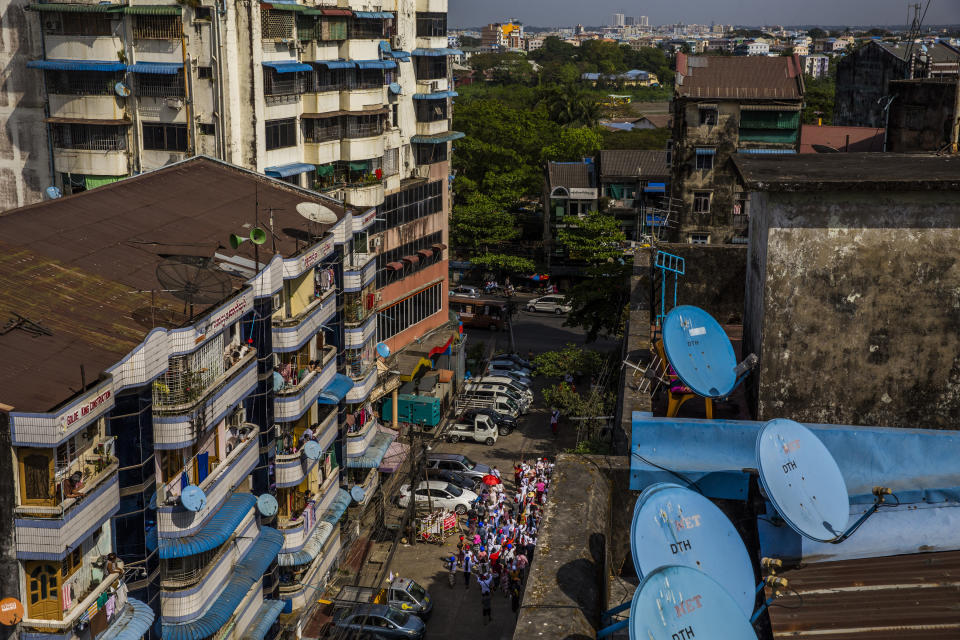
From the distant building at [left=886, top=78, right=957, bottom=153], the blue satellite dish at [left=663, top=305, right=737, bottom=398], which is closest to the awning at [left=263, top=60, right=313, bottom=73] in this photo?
the distant building at [left=886, top=78, right=957, bottom=153]

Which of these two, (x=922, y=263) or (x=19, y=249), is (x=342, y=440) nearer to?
(x=19, y=249)

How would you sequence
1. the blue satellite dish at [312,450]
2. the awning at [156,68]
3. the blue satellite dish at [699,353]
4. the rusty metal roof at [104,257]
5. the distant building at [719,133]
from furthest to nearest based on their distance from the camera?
the distant building at [719,133]
the awning at [156,68]
the blue satellite dish at [312,450]
the rusty metal roof at [104,257]
the blue satellite dish at [699,353]

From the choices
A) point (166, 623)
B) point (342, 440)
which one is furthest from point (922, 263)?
point (342, 440)

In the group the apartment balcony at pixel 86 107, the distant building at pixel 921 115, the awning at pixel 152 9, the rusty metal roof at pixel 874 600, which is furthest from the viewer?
the apartment balcony at pixel 86 107

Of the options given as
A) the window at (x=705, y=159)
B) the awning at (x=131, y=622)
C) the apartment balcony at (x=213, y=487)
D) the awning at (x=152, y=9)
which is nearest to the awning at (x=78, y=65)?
the awning at (x=152, y=9)

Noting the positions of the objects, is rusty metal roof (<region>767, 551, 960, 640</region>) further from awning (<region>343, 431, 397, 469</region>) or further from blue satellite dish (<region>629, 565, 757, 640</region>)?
awning (<region>343, 431, 397, 469</region>)

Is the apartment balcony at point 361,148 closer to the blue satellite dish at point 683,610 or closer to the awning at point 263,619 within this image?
the awning at point 263,619
